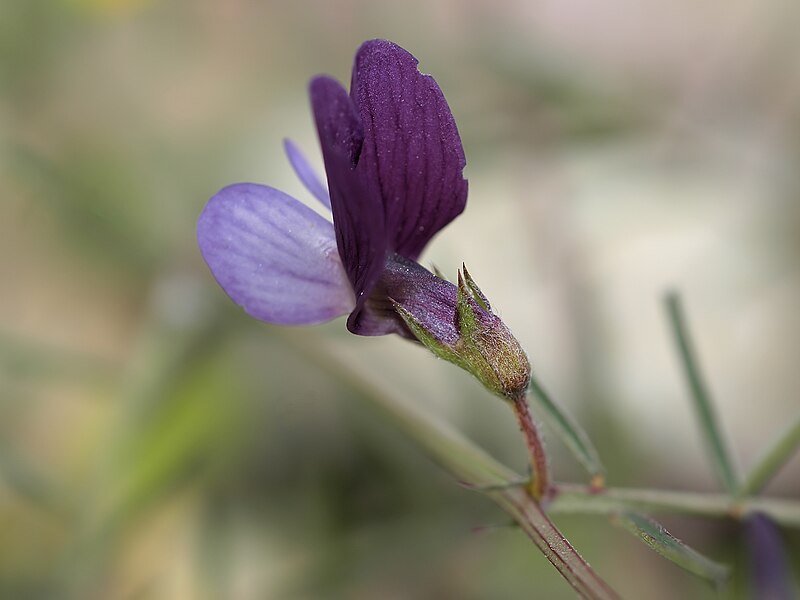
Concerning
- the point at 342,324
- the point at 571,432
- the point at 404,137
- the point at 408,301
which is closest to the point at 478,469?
the point at 571,432

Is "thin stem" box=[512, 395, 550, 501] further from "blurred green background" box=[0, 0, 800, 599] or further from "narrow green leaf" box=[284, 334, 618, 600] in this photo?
"blurred green background" box=[0, 0, 800, 599]

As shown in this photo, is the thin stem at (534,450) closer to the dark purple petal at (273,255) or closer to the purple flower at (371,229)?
the purple flower at (371,229)

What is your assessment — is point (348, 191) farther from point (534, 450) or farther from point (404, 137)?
point (534, 450)

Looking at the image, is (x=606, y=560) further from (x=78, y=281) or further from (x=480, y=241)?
(x=78, y=281)

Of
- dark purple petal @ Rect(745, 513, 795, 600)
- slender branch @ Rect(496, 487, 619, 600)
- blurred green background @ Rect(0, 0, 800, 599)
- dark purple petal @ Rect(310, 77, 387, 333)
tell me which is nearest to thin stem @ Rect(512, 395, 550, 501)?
slender branch @ Rect(496, 487, 619, 600)

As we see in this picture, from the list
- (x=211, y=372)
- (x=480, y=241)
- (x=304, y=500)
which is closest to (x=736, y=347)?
(x=480, y=241)

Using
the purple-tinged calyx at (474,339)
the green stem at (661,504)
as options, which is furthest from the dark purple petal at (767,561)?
the purple-tinged calyx at (474,339)

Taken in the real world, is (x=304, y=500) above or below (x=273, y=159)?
below
